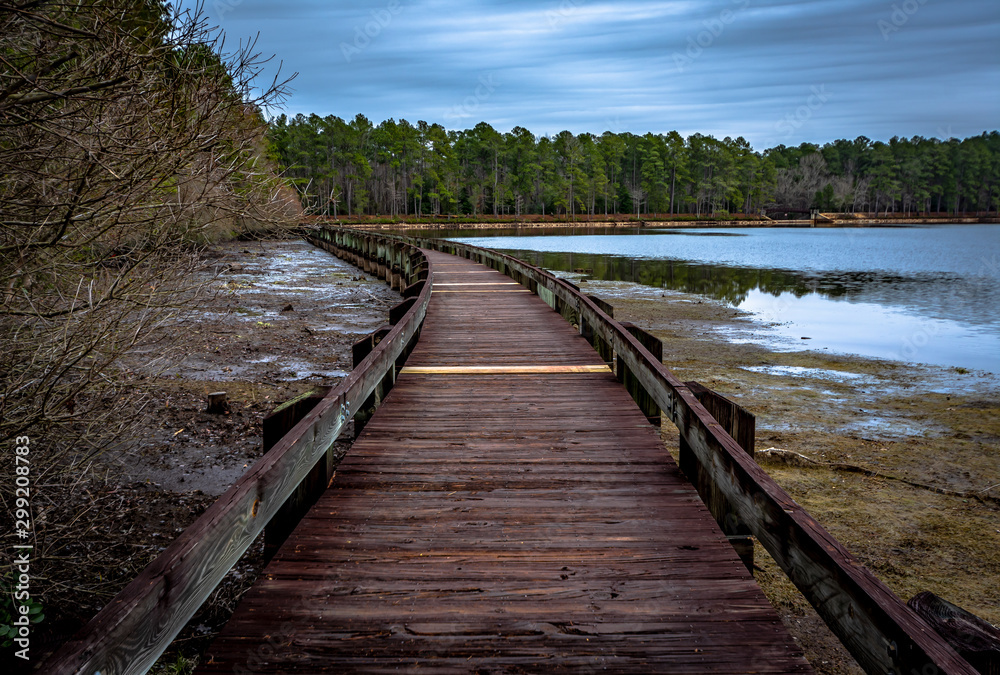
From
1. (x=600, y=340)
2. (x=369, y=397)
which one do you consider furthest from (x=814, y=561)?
(x=600, y=340)

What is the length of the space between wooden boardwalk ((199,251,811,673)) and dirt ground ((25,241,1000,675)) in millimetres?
1483

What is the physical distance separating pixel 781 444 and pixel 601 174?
111444mm

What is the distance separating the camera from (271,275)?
94.5ft

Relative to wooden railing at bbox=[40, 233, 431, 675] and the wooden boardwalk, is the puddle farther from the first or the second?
wooden railing at bbox=[40, 233, 431, 675]

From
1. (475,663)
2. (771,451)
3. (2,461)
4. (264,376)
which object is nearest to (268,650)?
(475,663)

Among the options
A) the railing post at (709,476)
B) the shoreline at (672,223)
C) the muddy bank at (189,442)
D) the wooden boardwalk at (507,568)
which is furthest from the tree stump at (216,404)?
the shoreline at (672,223)

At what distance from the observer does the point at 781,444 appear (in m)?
8.88

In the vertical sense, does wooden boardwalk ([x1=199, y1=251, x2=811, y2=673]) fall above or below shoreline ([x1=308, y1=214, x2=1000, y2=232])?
below

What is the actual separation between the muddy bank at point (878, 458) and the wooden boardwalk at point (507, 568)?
1.71 metres

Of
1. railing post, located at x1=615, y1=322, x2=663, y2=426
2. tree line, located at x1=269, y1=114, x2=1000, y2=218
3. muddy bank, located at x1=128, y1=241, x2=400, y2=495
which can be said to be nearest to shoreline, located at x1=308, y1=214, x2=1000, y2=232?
tree line, located at x1=269, y1=114, x2=1000, y2=218

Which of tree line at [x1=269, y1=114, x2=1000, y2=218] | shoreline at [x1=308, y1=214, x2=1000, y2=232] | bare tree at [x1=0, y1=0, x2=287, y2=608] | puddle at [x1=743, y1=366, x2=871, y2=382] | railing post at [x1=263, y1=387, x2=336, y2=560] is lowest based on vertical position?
puddle at [x1=743, y1=366, x2=871, y2=382]

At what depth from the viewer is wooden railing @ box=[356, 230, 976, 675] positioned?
6.42 feet

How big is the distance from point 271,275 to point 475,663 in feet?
92.4

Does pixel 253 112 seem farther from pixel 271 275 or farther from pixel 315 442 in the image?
pixel 271 275
